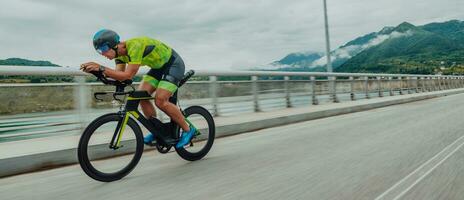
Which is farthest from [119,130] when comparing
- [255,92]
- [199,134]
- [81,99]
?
[255,92]

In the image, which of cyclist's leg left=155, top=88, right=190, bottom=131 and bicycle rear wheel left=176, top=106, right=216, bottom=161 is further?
bicycle rear wheel left=176, top=106, right=216, bottom=161

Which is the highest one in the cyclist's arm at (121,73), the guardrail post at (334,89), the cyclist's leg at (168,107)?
the cyclist's arm at (121,73)

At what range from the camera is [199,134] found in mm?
6043

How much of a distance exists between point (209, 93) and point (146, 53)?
20.5 feet

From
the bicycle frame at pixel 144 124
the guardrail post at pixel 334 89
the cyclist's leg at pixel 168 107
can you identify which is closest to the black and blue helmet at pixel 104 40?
the bicycle frame at pixel 144 124

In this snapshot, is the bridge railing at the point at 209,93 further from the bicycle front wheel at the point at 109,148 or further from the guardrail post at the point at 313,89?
the bicycle front wheel at the point at 109,148

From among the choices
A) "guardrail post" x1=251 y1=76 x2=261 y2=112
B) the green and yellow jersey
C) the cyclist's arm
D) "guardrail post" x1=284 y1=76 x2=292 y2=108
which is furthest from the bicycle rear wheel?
"guardrail post" x1=284 y1=76 x2=292 y2=108

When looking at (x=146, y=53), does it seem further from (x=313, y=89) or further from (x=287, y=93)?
(x=313, y=89)

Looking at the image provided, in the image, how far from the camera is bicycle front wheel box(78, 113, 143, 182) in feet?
16.1

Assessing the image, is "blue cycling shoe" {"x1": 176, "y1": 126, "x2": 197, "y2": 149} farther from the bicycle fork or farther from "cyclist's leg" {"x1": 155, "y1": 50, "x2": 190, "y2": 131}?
the bicycle fork

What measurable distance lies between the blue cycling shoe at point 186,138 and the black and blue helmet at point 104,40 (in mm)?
1452

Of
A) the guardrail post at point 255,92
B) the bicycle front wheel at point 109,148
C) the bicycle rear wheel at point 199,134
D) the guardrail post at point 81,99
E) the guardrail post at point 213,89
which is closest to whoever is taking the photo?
the bicycle front wheel at point 109,148

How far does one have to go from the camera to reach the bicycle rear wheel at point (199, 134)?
614 cm

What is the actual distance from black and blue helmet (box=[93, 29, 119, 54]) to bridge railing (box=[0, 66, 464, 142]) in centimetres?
234
